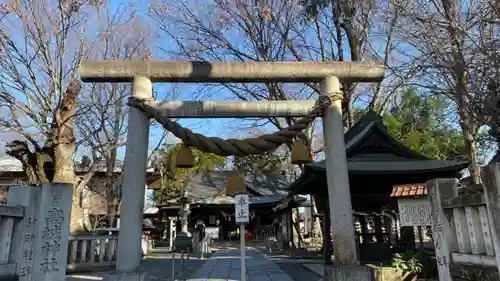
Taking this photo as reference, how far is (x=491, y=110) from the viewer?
251 inches

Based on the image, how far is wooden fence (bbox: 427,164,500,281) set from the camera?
3.47 metres

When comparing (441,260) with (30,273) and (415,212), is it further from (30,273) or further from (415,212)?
(30,273)

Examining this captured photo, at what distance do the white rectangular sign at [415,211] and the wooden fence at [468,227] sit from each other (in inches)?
30.2

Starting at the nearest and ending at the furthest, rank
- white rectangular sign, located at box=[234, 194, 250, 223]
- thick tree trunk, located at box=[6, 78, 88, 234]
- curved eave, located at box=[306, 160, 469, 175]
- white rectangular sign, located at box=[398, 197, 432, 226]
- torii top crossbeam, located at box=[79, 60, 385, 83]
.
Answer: white rectangular sign, located at box=[398, 197, 432, 226] < torii top crossbeam, located at box=[79, 60, 385, 83] < white rectangular sign, located at box=[234, 194, 250, 223] < curved eave, located at box=[306, 160, 469, 175] < thick tree trunk, located at box=[6, 78, 88, 234]

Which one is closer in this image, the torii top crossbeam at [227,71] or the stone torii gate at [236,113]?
the stone torii gate at [236,113]

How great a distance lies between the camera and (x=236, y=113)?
6.49 m

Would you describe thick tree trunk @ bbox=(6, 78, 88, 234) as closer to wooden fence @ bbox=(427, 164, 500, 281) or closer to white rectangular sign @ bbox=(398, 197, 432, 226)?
white rectangular sign @ bbox=(398, 197, 432, 226)

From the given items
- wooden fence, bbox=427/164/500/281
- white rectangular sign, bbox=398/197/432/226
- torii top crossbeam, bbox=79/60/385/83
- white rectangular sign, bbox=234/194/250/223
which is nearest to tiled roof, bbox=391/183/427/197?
white rectangular sign, bbox=398/197/432/226

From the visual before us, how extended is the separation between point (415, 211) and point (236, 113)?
330 cm

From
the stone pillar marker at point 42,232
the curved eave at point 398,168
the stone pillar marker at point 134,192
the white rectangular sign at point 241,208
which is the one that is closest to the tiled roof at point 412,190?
the white rectangular sign at point 241,208

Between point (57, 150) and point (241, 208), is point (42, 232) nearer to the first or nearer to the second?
point (241, 208)

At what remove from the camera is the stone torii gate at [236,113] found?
5.84 meters

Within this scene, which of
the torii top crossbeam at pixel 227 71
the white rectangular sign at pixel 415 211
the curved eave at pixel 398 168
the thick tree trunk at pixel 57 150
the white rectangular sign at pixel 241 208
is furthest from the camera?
the thick tree trunk at pixel 57 150

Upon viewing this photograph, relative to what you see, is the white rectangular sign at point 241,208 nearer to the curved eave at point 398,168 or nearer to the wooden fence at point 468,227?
the wooden fence at point 468,227
